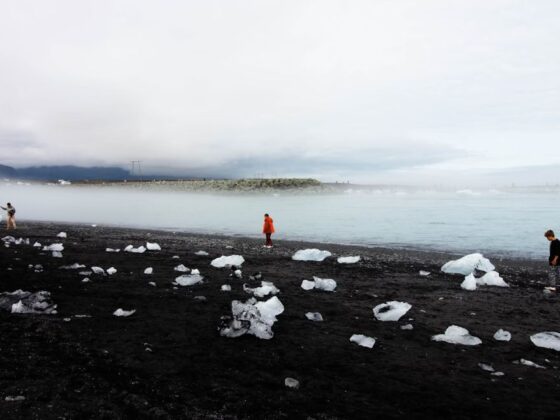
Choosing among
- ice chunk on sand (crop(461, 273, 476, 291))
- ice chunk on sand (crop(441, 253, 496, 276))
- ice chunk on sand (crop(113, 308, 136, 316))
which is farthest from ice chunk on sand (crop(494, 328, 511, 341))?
ice chunk on sand (crop(441, 253, 496, 276))

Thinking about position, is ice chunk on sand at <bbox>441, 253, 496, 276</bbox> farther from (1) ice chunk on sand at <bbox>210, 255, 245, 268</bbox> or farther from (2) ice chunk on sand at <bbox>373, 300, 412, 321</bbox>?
(1) ice chunk on sand at <bbox>210, 255, 245, 268</bbox>

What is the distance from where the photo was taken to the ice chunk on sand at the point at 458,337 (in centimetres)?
703

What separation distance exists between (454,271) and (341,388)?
10.4m

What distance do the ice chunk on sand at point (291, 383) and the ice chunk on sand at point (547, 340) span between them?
4522 millimetres

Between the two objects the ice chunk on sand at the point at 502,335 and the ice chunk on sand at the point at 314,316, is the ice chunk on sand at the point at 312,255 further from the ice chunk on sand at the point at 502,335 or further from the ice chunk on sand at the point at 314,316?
the ice chunk on sand at the point at 502,335

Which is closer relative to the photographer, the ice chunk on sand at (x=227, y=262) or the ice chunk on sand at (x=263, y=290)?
the ice chunk on sand at (x=263, y=290)

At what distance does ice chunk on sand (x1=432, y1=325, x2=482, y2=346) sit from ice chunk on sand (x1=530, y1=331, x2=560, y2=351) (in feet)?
3.05

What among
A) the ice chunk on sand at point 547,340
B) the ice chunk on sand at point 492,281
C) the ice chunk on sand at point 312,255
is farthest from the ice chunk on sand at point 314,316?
the ice chunk on sand at point 312,255

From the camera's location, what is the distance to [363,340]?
6844mm

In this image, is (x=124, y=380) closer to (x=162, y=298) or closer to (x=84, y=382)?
(x=84, y=382)

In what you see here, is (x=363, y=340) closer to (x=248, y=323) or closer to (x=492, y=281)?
(x=248, y=323)

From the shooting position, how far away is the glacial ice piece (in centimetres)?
733

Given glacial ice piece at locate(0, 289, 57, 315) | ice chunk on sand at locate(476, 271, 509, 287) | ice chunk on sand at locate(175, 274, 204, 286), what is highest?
glacial ice piece at locate(0, 289, 57, 315)

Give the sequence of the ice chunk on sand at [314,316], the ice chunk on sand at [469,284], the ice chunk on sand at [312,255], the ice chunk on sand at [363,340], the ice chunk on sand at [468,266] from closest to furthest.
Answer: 1. the ice chunk on sand at [363,340]
2. the ice chunk on sand at [314,316]
3. the ice chunk on sand at [469,284]
4. the ice chunk on sand at [468,266]
5. the ice chunk on sand at [312,255]
